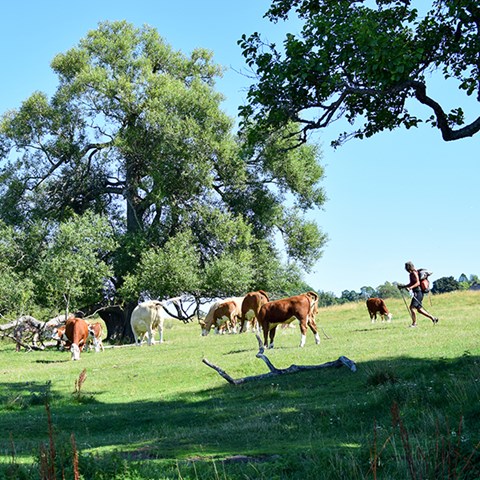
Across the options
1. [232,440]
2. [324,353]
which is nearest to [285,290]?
[324,353]

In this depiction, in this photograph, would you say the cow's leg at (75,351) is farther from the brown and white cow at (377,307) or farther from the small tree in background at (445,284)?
the small tree in background at (445,284)

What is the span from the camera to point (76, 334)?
1140 inches

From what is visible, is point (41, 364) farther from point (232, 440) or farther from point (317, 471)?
point (317, 471)

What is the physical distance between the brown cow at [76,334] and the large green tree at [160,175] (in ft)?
35.8

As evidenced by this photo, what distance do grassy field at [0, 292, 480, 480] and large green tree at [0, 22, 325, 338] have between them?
1700 cm

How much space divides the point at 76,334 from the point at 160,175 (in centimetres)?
1495

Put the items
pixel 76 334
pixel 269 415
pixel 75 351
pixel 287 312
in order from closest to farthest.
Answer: pixel 269 415, pixel 287 312, pixel 75 351, pixel 76 334

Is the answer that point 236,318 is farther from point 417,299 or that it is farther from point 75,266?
point 417,299

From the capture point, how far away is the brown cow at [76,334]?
94.7 ft

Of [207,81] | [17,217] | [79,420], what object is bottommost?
[79,420]

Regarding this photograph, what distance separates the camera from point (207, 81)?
49.2 meters

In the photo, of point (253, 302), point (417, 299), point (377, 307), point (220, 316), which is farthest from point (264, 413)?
point (220, 316)

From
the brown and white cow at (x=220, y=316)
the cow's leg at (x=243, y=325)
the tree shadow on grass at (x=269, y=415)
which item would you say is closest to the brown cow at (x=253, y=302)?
the cow's leg at (x=243, y=325)

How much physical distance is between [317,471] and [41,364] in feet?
74.7
